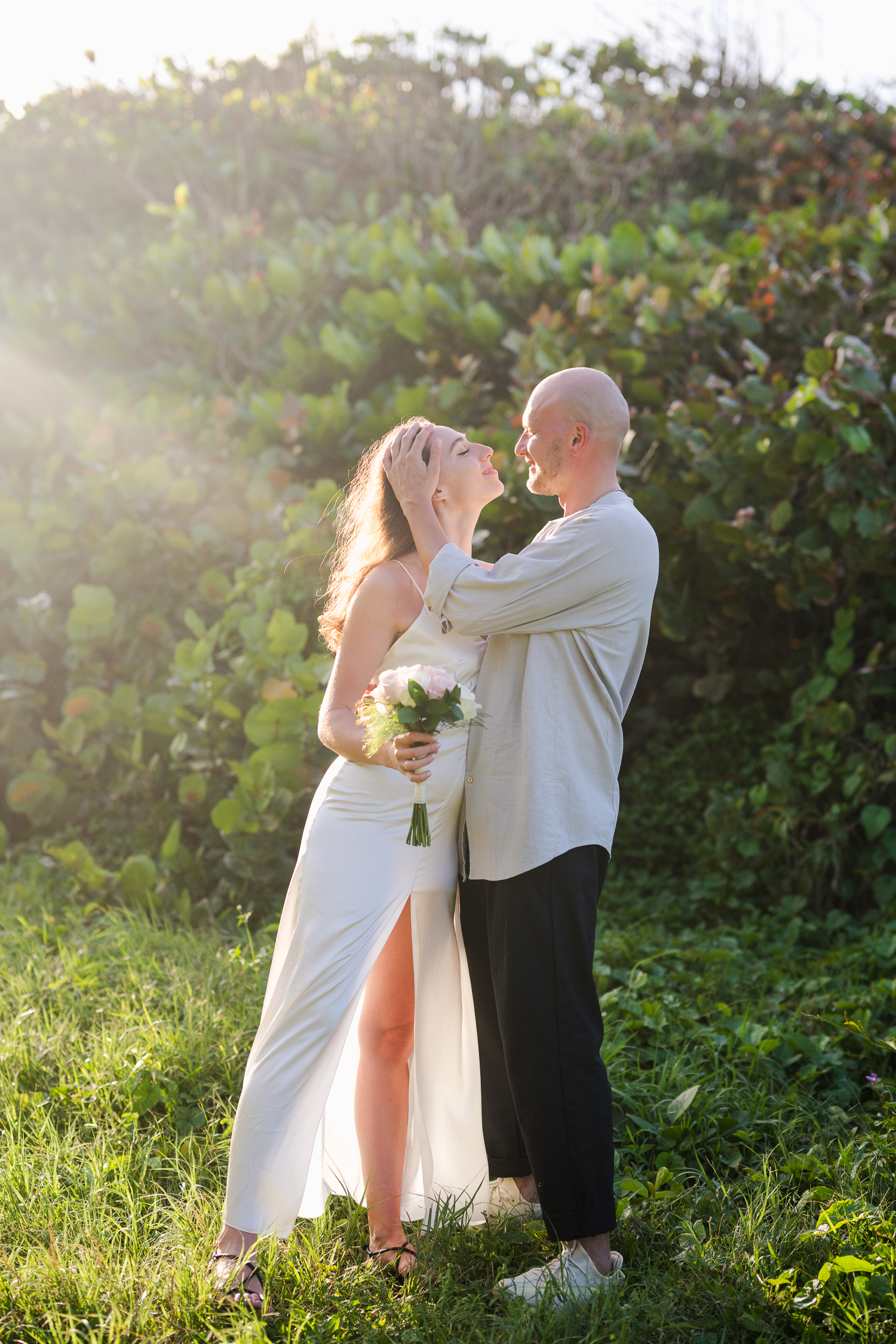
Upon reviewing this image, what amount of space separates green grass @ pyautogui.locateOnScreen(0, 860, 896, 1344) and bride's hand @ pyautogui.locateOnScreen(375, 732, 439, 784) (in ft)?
3.35

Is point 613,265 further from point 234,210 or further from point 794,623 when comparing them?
point 234,210

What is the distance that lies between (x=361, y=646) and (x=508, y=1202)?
135cm

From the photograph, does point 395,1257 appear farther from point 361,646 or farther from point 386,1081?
point 361,646

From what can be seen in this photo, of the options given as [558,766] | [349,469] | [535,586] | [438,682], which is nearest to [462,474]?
[535,586]

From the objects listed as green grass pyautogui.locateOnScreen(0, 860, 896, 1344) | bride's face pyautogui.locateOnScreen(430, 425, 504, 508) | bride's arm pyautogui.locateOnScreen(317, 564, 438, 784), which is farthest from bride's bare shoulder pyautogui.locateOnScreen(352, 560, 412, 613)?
green grass pyautogui.locateOnScreen(0, 860, 896, 1344)

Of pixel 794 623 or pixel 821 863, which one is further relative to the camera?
pixel 794 623

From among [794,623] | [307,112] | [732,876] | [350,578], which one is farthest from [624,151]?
[350,578]

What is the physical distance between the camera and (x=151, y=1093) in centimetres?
277

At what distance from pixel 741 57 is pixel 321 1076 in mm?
9621

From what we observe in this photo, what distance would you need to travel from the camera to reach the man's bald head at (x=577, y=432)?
217 cm

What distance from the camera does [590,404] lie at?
2164 millimetres

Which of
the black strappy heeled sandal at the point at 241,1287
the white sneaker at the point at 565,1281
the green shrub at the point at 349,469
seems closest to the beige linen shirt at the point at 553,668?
the white sneaker at the point at 565,1281

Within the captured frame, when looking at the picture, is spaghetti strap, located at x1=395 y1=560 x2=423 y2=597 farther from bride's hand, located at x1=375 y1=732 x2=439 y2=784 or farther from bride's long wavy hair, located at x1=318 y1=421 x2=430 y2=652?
bride's hand, located at x1=375 y1=732 x2=439 y2=784

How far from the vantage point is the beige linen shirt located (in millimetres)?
2076
